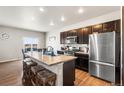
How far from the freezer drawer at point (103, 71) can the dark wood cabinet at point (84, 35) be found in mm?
1259

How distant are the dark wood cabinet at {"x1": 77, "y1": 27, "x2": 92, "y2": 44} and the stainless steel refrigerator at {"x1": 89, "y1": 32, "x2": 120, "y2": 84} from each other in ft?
2.35

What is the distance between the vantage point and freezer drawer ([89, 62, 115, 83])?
2.89 metres

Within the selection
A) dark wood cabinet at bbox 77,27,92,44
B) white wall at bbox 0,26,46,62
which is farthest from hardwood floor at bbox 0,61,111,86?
white wall at bbox 0,26,46,62

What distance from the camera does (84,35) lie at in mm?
4406

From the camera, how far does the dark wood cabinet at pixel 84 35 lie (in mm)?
4246

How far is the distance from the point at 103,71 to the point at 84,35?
6.29 ft

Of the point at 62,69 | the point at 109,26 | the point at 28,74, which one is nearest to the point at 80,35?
Answer: the point at 109,26

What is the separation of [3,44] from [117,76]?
6.50 m

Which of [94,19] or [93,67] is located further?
[94,19]

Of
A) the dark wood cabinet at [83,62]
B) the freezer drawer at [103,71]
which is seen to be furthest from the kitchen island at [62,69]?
the dark wood cabinet at [83,62]
